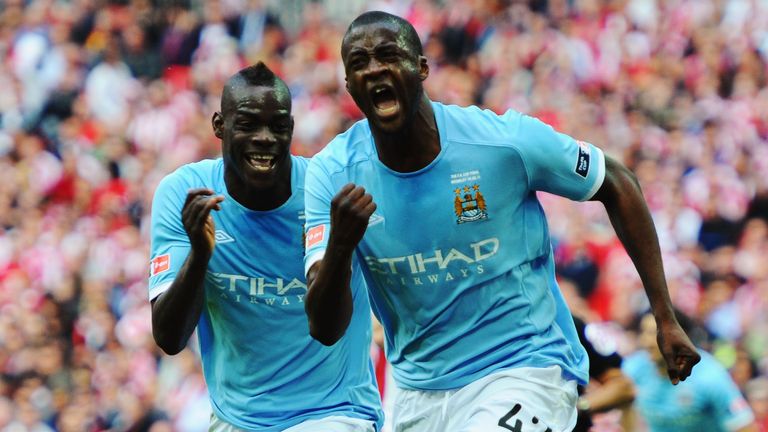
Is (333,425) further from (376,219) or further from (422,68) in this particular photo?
(422,68)

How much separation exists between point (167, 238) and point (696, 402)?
3.68 metres

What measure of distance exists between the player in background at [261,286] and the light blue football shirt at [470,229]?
59cm

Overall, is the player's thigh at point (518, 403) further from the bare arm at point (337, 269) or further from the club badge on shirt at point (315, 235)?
the club badge on shirt at point (315, 235)

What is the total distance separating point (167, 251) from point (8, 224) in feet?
36.7

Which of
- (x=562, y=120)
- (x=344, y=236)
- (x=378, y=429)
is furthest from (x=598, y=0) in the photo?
(x=344, y=236)

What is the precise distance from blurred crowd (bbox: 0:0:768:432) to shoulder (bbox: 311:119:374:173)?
18.6ft

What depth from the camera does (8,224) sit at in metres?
17.0

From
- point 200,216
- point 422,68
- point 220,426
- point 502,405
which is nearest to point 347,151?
point 422,68

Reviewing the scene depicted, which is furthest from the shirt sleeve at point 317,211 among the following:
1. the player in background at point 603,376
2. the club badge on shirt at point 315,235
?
the player in background at point 603,376

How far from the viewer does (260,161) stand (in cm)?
622

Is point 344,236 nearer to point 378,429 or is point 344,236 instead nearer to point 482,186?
point 482,186

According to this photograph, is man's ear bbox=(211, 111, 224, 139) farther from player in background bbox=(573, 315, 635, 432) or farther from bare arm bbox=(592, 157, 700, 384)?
player in background bbox=(573, 315, 635, 432)

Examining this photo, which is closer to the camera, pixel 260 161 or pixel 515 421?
pixel 515 421

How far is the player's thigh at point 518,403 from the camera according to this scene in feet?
18.1
